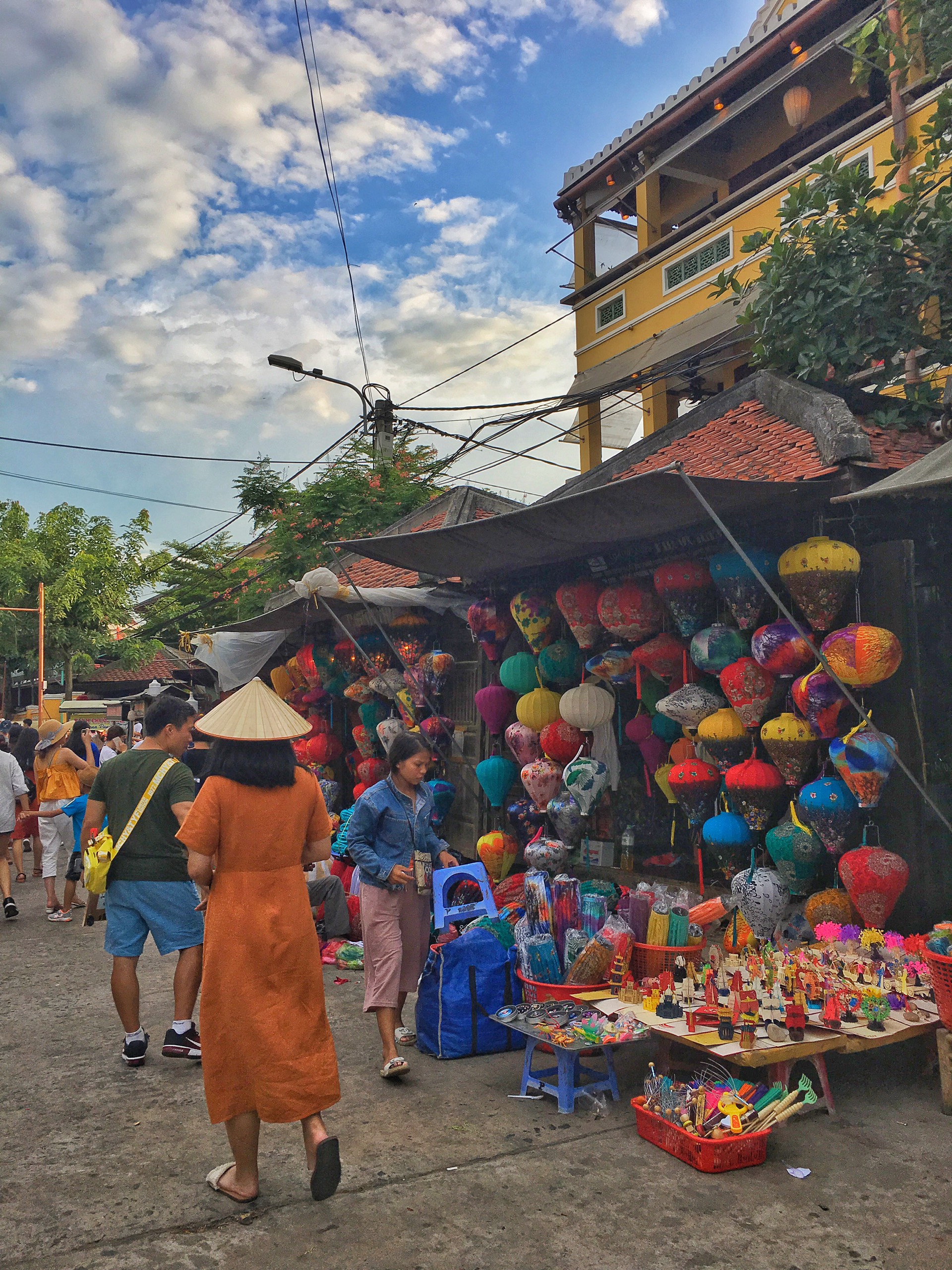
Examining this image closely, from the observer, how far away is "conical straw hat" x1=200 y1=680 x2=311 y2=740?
3.36 meters

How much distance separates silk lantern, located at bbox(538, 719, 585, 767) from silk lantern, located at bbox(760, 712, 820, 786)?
197 cm

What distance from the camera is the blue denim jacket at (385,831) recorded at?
4.65 metres

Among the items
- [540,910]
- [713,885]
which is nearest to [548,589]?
[713,885]

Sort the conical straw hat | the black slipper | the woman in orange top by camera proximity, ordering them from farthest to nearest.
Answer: the woman in orange top → the conical straw hat → the black slipper

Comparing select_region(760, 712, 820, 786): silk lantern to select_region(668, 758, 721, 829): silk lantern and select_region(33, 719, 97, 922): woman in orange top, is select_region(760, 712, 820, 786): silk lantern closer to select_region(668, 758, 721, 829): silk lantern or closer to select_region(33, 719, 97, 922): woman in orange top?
select_region(668, 758, 721, 829): silk lantern

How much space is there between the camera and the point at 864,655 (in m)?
4.56

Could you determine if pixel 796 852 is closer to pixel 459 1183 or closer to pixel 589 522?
pixel 589 522

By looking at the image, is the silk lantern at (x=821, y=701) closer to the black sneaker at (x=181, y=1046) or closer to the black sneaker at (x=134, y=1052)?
the black sneaker at (x=181, y=1046)

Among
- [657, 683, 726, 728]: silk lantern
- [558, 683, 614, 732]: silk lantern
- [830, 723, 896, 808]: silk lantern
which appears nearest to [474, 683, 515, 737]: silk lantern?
[558, 683, 614, 732]: silk lantern

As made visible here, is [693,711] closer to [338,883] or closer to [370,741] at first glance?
[338,883]

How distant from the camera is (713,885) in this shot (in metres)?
6.12

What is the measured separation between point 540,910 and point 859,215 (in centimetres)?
503

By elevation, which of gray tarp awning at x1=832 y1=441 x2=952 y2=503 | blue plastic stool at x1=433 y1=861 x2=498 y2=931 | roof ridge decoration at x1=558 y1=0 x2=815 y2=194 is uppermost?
roof ridge decoration at x1=558 y1=0 x2=815 y2=194

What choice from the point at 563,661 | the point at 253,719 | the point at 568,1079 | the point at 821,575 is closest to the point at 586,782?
the point at 563,661
